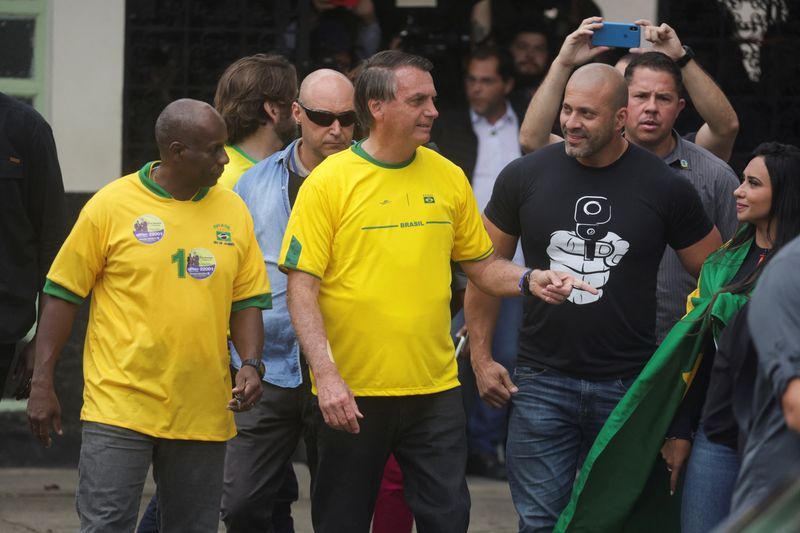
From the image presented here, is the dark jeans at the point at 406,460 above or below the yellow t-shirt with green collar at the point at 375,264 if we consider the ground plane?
below

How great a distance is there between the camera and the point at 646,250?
5520 millimetres

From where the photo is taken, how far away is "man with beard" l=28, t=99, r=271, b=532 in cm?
496

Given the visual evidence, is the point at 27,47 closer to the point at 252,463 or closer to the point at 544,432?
the point at 252,463

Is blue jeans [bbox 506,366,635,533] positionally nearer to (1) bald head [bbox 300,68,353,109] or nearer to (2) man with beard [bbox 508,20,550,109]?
(1) bald head [bbox 300,68,353,109]

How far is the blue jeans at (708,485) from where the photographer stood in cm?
491

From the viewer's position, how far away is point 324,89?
233 inches

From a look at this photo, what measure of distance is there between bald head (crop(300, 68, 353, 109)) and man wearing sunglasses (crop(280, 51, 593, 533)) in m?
0.54

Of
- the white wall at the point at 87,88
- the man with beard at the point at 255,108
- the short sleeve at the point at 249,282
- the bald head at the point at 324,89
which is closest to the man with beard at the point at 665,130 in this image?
the bald head at the point at 324,89

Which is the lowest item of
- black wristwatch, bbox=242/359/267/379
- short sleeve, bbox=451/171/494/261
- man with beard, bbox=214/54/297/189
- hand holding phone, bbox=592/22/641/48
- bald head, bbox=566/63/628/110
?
black wristwatch, bbox=242/359/267/379

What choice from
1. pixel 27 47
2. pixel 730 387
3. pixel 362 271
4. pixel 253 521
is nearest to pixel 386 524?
pixel 253 521

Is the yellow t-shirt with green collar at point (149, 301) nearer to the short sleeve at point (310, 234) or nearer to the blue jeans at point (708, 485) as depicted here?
the short sleeve at point (310, 234)

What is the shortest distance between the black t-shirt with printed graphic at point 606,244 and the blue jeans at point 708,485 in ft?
1.96

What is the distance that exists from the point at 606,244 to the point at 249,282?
1269 millimetres

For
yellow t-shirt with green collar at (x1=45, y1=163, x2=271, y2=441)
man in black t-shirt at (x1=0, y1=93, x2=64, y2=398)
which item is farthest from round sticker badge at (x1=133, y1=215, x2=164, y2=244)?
man in black t-shirt at (x1=0, y1=93, x2=64, y2=398)
